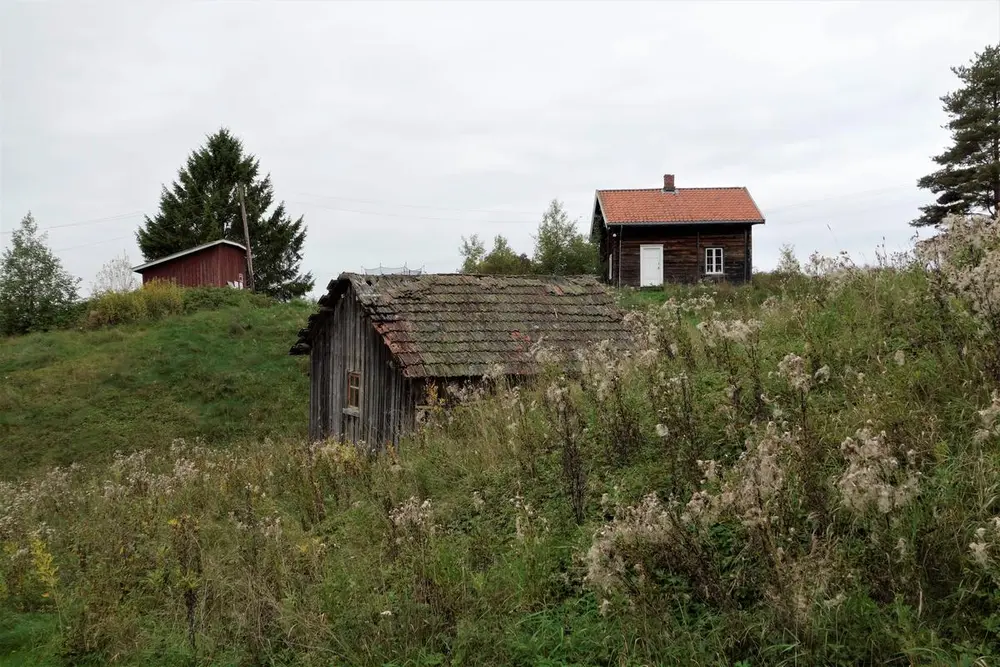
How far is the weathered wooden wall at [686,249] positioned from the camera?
119ft

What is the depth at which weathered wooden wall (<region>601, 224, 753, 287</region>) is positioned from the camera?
36.2 meters

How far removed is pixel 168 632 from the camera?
17.4ft

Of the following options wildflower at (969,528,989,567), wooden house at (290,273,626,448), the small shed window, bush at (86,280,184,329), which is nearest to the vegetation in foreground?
wildflower at (969,528,989,567)

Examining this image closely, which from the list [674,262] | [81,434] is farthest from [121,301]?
[674,262]

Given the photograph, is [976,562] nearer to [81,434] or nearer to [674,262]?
[81,434]

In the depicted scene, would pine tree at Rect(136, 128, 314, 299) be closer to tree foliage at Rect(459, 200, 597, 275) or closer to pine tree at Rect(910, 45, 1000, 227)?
tree foliage at Rect(459, 200, 597, 275)

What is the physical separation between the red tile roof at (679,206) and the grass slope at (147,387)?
16865mm

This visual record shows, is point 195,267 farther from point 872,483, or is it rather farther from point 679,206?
point 872,483

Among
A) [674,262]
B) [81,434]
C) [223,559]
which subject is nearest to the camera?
[223,559]

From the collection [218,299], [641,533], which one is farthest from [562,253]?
[641,533]

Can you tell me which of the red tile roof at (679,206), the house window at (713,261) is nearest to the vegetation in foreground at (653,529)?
the red tile roof at (679,206)

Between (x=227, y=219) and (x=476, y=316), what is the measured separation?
39089 mm

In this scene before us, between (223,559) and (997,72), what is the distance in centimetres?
3963

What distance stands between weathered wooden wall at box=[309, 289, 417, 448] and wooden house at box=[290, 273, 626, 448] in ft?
0.07
